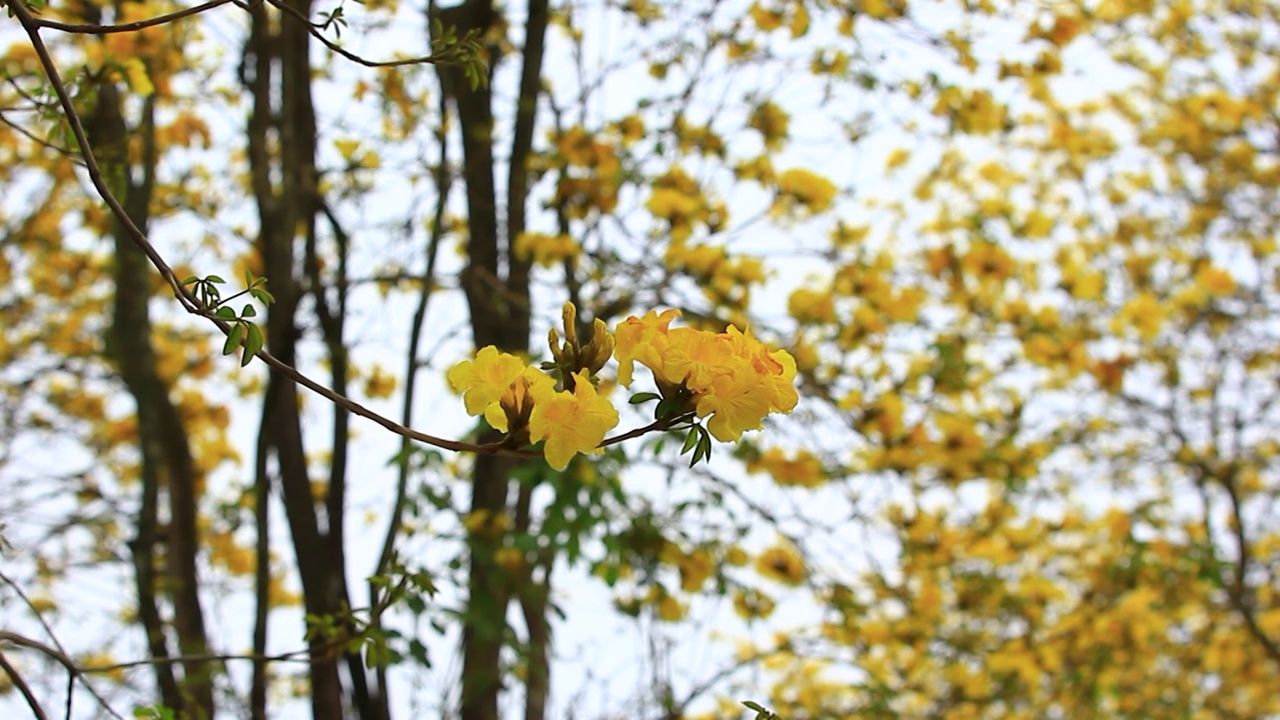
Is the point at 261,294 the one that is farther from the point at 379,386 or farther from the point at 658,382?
the point at 379,386

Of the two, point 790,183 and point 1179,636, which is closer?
point 790,183

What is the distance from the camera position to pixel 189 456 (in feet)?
10.3

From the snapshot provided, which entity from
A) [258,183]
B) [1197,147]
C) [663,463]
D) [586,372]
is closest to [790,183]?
[663,463]

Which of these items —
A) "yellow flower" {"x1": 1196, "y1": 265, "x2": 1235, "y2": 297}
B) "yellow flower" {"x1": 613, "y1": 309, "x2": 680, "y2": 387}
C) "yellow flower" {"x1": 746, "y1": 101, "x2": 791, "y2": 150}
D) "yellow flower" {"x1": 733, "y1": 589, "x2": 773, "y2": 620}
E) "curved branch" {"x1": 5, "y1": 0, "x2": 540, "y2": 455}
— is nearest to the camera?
"curved branch" {"x1": 5, "y1": 0, "x2": 540, "y2": 455}

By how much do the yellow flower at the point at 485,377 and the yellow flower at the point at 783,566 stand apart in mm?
1970

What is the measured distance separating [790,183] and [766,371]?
6.13 ft

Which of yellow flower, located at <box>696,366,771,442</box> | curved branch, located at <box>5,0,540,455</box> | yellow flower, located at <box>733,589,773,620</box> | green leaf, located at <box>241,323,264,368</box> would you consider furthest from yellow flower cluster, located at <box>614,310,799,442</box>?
yellow flower, located at <box>733,589,773,620</box>

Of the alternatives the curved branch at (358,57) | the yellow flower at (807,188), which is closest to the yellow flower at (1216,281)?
the yellow flower at (807,188)

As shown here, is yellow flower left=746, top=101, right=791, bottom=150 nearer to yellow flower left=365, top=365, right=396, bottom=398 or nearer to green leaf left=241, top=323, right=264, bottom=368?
yellow flower left=365, top=365, right=396, bottom=398

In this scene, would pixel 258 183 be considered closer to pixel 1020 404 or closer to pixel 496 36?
pixel 496 36

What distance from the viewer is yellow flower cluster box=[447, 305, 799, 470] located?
32.8 inches

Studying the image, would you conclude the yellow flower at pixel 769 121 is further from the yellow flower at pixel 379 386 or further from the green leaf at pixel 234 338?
the green leaf at pixel 234 338

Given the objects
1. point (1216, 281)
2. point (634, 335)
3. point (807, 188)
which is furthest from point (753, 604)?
point (1216, 281)

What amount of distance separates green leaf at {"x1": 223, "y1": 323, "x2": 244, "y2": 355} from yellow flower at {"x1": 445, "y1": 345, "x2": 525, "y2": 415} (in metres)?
0.15
